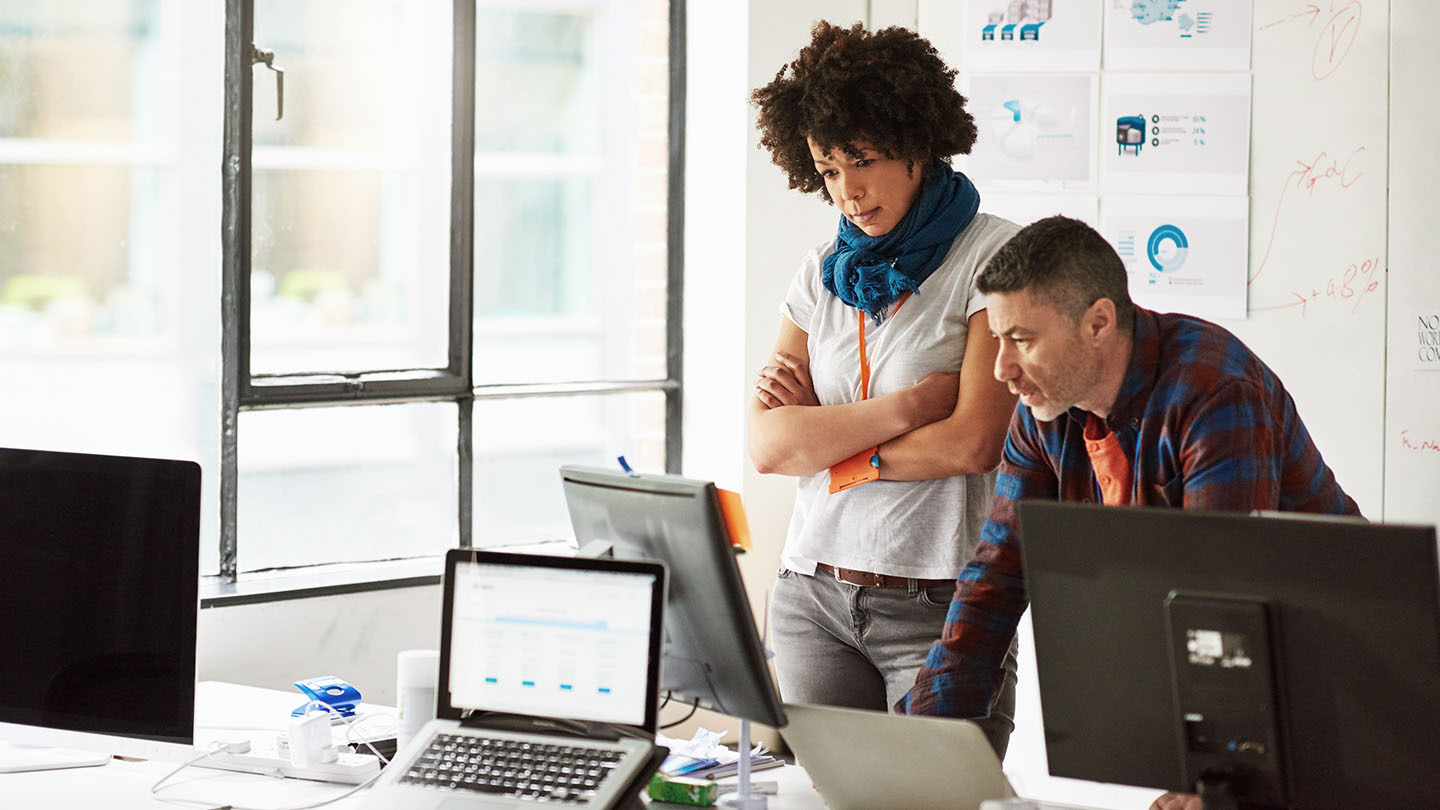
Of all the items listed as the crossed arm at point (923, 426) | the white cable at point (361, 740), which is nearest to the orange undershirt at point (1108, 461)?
the crossed arm at point (923, 426)

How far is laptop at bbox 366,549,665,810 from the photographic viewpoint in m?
1.58

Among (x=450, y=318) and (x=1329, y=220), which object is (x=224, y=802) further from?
(x=1329, y=220)

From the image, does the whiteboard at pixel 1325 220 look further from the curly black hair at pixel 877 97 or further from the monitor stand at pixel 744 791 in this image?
the monitor stand at pixel 744 791

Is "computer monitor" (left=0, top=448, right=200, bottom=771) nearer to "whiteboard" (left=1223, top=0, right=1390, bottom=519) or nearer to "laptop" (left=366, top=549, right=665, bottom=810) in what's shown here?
"laptop" (left=366, top=549, right=665, bottom=810)

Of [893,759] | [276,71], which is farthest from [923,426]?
[276,71]

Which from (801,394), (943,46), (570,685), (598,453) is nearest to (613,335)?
(598,453)

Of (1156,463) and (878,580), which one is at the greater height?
(1156,463)

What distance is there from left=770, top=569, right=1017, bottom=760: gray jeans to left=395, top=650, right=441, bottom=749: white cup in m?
0.52

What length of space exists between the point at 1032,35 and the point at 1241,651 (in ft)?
6.65

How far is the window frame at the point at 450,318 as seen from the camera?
2912 millimetres

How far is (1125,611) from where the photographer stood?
134 cm

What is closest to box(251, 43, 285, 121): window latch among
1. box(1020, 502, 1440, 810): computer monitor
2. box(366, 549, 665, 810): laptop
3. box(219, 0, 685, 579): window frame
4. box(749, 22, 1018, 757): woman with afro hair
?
box(219, 0, 685, 579): window frame

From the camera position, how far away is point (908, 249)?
2.02m

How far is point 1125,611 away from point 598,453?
254cm
